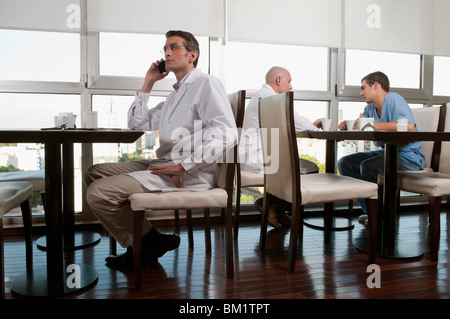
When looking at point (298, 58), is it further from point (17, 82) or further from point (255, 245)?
point (17, 82)

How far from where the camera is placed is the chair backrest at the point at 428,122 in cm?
301

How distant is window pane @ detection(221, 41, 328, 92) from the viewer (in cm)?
332

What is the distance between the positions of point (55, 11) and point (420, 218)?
11.3 ft

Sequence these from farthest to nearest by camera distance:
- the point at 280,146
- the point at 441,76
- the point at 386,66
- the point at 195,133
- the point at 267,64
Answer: the point at 441,76 < the point at 386,66 < the point at 267,64 < the point at 280,146 < the point at 195,133

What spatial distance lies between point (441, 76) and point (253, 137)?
8.17 feet

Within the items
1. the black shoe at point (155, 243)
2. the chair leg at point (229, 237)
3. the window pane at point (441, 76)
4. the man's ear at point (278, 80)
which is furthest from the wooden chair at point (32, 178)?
the window pane at point (441, 76)

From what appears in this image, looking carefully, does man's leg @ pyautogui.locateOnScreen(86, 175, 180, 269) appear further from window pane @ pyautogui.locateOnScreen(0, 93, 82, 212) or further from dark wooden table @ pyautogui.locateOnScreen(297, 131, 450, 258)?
window pane @ pyautogui.locateOnScreen(0, 93, 82, 212)

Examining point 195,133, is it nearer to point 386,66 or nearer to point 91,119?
point 91,119

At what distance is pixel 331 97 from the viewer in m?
3.56

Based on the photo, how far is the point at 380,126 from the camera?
8.99 feet

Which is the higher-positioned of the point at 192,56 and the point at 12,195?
the point at 192,56

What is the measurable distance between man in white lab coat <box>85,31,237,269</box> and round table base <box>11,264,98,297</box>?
0.23 metres

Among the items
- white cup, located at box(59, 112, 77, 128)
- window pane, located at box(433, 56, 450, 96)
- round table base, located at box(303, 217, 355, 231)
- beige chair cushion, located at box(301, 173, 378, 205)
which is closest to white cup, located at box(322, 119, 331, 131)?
beige chair cushion, located at box(301, 173, 378, 205)

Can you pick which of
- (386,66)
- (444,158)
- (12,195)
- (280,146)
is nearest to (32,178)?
(12,195)
